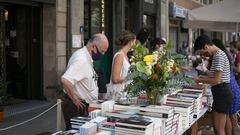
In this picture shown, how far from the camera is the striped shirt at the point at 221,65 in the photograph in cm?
585

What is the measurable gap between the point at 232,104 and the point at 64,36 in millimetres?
5693

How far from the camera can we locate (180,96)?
5250 mm

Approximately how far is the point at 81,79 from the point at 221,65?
6.81ft

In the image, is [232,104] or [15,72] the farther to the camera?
[15,72]

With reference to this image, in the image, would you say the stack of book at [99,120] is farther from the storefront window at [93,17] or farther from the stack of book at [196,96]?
the storefront window at [93,17]

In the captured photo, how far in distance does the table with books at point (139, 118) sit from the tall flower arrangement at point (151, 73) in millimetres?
174

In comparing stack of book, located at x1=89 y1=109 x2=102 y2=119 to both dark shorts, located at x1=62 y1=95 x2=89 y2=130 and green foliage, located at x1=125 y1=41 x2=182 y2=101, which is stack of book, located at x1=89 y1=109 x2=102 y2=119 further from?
dark shorts, located at x1=62 y1=95 x2=89 y2=130

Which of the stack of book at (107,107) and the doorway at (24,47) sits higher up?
the doorway at (24,47)

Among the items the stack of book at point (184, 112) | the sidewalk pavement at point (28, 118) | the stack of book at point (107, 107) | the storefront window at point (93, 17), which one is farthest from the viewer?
the storefront window at point (93, 17)

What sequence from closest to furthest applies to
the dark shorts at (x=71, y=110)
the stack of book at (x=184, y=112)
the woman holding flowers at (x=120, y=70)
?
the stack of book at (x=184, y=112)
the dark shorts at (x=71, y=110)
the woman holding flowers at (x=120, y=70)

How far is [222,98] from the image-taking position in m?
6.07

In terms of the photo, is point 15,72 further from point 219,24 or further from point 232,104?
point 232,104

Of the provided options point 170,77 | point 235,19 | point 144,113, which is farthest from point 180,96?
point 235,19

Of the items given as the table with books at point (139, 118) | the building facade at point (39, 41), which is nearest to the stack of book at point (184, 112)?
the table with books at point (139, 118)
